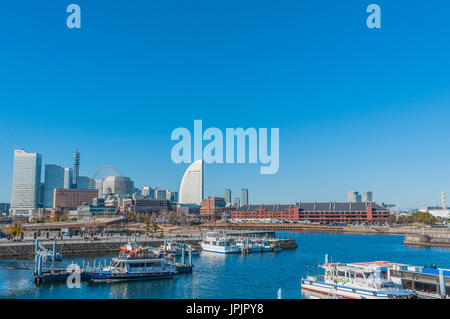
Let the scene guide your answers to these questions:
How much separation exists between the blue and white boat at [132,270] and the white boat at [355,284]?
1225cm

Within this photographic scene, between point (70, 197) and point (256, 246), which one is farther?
point (70, 197)

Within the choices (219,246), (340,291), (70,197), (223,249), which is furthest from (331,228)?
(70,197)

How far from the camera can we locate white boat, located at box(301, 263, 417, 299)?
20344 millimetres

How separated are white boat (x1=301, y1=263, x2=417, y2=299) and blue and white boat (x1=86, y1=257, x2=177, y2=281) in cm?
1225

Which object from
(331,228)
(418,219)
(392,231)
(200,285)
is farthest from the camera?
(418,219)

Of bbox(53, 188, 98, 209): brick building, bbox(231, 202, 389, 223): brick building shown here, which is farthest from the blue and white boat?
bbox(53, 188, 98, 209): brick building

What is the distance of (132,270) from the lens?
29.8 metres

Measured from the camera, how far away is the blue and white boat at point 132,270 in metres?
28.6

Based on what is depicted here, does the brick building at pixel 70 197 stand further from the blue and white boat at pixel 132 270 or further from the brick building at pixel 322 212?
the blue and white boat at pixel 132 270

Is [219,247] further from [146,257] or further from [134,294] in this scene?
[134,294]

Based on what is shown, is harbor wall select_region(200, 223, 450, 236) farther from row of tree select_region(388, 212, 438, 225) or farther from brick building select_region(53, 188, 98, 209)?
brick building select_region(53, 188, 98, 209)

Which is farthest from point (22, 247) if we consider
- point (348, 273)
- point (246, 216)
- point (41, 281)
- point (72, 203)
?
point (72, 203)

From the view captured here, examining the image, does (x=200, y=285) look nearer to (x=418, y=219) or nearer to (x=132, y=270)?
(x=132, y=270)

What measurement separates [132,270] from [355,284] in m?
17.6
